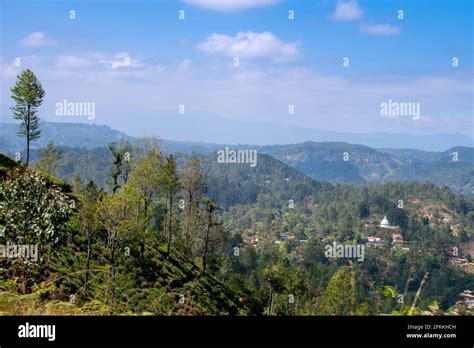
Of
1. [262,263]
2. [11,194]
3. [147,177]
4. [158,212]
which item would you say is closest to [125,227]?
[147,177]

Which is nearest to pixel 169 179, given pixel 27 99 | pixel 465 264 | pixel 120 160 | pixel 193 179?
pixel 193 179

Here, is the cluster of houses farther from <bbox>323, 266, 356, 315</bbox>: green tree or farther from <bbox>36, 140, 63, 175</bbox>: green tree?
<bbox>36, 140, 63, 175</bbox>: green tree

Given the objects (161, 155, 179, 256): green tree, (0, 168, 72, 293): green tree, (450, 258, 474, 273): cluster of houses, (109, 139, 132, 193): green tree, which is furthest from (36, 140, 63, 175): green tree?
(450, 258, 474, 273): cluster of houses

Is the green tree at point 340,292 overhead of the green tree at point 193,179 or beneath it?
beneath

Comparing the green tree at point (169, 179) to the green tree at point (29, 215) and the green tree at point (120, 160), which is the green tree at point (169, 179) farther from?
the green tree at point (29, 215)

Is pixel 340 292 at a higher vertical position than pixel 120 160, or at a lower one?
lower

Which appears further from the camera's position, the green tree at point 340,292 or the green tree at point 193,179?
the green tree at point 193,179

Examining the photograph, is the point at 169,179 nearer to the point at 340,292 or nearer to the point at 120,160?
the point at 120,160

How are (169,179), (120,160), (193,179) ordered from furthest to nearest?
(193,179) → (120,160) → (169,179)

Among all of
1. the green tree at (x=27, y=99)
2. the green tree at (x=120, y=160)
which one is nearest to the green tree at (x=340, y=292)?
the green tree at (x=120, y=160)
